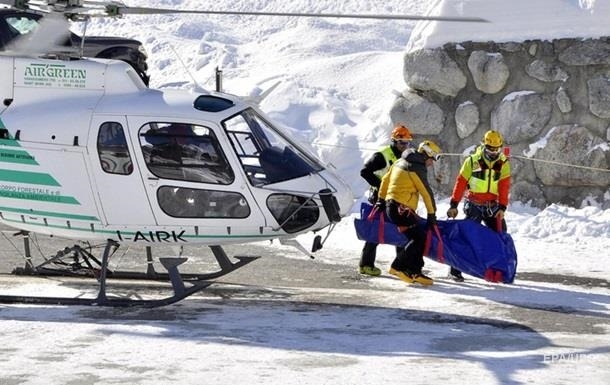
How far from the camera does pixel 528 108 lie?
1406 centimetres

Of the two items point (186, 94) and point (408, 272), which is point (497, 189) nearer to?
point (408, 272)

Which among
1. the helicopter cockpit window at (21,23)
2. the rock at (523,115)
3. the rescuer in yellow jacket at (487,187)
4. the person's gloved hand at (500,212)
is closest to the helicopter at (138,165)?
the rescuer in yellow jacket at (487,187)

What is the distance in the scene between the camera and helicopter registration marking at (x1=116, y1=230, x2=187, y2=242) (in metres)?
9.52

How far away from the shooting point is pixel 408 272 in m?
10.6

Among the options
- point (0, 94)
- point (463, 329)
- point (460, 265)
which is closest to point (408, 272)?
point (460, 265)

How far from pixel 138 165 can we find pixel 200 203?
66cm

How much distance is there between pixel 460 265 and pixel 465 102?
454cm

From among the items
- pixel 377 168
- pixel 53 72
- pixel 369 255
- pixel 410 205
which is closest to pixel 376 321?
pixel 410 205

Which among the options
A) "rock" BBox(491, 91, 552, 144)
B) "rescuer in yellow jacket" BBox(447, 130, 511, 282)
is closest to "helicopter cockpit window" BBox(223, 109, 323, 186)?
"rescuer in yellow jacket" BBox(447, 130, 511, 282)

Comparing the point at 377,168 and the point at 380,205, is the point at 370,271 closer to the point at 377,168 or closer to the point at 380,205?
the point at 380,205

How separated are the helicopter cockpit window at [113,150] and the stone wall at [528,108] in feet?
20.3

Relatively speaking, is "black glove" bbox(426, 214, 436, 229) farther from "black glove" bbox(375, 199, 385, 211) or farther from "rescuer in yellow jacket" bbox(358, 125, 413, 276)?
"rescuer in yellow jacket" bbox(358, 125, 413, 276)

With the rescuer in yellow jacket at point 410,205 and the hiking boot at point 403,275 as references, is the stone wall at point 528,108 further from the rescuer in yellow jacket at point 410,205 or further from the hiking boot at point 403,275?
the hiking boot at point 403,275

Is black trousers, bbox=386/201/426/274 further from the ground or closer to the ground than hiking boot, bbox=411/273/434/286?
further from the ground
